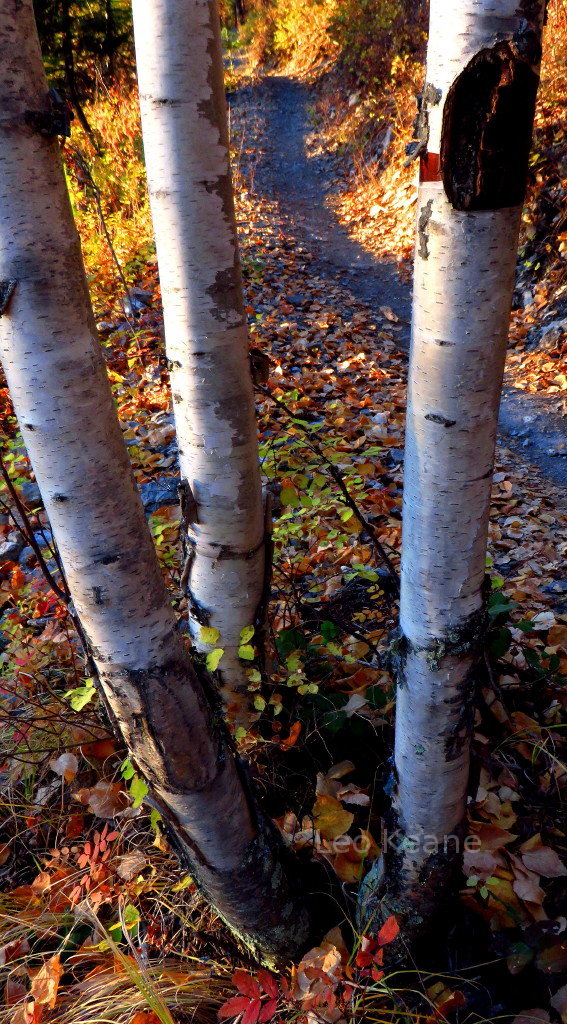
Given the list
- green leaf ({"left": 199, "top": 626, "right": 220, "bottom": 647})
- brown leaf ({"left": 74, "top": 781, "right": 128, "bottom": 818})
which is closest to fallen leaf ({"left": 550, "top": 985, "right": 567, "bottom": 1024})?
green leaf ({"left": 199, "top": 626, "right": 220, "bottom": 647})

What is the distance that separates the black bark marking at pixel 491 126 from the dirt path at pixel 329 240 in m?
3.09

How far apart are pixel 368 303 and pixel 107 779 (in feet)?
18.9

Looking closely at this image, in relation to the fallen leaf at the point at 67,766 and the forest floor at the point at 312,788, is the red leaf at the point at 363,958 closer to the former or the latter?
the forest floor at the point at 312,788

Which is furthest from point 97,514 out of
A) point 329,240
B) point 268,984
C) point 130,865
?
point 329,240

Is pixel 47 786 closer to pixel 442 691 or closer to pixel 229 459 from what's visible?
pixel 229 459

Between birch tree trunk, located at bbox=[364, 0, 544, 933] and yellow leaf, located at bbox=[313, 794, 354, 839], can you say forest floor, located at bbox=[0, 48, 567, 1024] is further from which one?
birch tree trunk, located at bbox=[364, 0, 544, 933]

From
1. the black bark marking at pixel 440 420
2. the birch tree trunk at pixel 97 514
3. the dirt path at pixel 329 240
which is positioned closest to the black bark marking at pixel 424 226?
the black bark marking at pixel 440 420

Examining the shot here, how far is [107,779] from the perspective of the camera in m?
2.23

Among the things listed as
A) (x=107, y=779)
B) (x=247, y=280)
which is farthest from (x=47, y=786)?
(x=247, y=280)

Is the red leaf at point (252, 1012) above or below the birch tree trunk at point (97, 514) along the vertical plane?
below

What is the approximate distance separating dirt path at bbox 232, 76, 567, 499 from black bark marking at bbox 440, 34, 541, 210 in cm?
309

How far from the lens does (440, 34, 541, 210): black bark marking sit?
34.0 inches

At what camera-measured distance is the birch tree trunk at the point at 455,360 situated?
0.88 m

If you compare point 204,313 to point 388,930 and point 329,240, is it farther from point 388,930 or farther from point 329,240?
point 329,240
